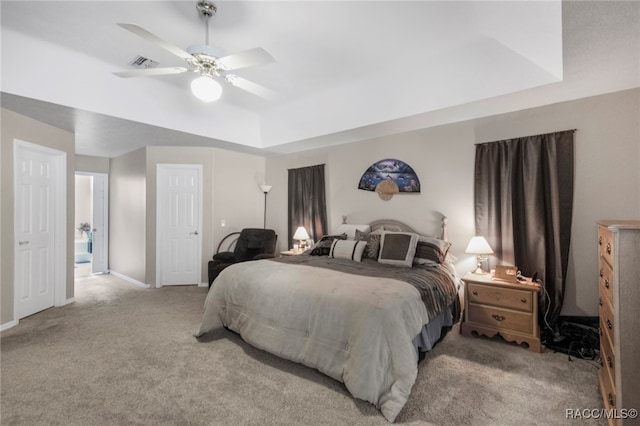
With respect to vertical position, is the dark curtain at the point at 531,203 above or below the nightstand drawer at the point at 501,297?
above

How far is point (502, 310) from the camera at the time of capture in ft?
9.50

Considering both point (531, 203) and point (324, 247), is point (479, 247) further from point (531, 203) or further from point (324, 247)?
point (324, 247)

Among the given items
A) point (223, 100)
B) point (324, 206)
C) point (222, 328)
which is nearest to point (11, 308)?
point (222, 328)

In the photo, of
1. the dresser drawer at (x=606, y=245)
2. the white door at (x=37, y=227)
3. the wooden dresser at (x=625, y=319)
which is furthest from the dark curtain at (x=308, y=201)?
the wooden dresser at (x=625, y=319)

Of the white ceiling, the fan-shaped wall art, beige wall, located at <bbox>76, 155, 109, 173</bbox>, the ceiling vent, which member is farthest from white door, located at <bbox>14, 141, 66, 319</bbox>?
the fan-shaped wall art

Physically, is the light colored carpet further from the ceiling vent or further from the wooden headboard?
the ceiling vent

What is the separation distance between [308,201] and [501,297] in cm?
318

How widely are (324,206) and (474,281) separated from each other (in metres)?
2.57

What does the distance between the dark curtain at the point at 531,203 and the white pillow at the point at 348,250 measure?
55.1 inches

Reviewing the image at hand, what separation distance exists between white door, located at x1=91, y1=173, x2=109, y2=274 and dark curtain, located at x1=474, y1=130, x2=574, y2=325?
22.6 feet

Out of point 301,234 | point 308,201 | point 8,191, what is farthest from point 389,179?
point 8,191

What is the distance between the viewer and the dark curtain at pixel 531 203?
9.87ft

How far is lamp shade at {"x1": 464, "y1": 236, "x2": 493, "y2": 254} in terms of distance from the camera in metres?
3.15

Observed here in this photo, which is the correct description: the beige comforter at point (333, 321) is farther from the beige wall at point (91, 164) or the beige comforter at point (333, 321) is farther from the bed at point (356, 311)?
the beige wall at point (91, 164)
